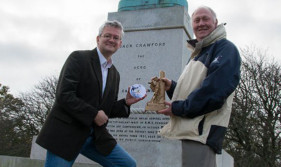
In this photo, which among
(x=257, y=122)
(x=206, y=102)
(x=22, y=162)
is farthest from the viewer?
(x=257, y=122)

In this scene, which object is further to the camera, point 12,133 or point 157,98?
point 12,133

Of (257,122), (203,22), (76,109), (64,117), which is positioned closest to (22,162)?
(64,117)

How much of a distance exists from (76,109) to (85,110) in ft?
0.24

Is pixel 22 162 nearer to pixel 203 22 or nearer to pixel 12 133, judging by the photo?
pixel 203 22

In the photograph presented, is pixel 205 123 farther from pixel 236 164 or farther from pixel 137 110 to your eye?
pixel 236 164

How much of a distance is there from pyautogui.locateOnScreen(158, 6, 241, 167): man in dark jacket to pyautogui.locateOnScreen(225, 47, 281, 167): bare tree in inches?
593

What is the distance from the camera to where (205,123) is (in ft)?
7.85

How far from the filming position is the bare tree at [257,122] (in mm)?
16578

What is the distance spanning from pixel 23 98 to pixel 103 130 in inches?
1056

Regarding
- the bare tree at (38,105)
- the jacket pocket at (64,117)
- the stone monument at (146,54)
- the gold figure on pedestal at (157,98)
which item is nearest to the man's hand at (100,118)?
the jacket pocket at (64,117)

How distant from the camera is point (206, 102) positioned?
2295mm

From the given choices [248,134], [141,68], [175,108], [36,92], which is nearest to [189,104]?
[175,108]

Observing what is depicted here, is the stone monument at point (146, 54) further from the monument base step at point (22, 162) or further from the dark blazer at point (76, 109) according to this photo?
the dark blazer at point (76, 109)

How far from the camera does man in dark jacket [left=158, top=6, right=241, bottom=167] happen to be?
7.59 feet
